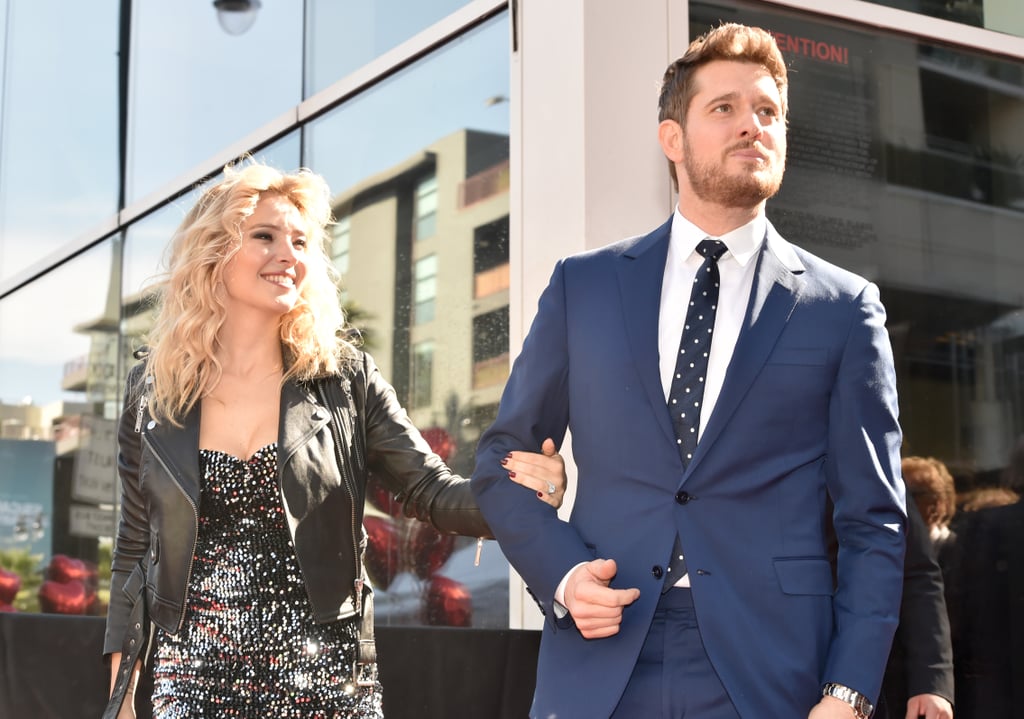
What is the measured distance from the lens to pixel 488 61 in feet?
17.8

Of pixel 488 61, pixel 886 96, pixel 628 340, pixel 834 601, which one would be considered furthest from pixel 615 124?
pixel 834 601

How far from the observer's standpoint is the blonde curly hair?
3777 millimetres

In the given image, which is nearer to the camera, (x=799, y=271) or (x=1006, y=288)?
(x=799, y=271)

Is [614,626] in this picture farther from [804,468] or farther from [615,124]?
[615,124]

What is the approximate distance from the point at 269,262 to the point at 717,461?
1.69 m

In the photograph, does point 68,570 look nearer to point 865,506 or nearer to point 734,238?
point 734,238

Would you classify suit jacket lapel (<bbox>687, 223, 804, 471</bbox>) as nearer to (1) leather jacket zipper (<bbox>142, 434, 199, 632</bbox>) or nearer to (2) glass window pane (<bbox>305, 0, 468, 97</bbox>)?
(1) leather jacket zipper (<bbox>142, 434, 199, 632</bbox>)

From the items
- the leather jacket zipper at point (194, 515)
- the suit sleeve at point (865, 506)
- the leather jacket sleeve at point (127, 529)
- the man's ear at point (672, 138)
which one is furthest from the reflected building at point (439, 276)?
the suit sleeve at point (865, 506)

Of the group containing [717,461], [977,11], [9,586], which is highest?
[977,11]

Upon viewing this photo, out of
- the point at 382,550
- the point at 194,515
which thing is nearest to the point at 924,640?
the point at 194,515

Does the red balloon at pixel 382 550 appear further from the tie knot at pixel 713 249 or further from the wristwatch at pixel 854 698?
the wristwatch at pixel 854 698

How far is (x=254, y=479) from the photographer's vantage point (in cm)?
357

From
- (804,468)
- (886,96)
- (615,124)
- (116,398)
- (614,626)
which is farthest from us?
(116,398)

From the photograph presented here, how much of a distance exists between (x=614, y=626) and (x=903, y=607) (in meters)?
1.91
